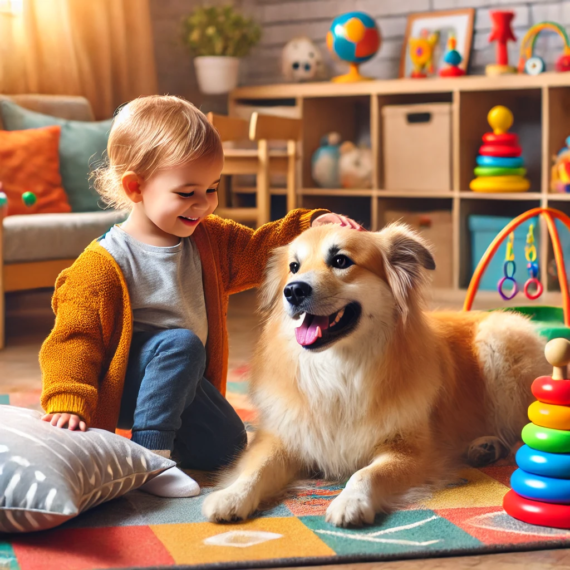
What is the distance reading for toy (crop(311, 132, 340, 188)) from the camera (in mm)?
4633

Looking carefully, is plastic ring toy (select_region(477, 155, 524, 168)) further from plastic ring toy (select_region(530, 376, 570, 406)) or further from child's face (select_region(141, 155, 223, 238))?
plastic ring toy (select_region(530, 376, 570, 406))

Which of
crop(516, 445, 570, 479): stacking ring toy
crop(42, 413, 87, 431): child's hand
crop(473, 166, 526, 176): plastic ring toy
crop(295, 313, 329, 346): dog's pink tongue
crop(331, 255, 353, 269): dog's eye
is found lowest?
crop(516, 445, 570, 479): stacking ring toy

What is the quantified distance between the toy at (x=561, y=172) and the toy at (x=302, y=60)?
1494 millimetres

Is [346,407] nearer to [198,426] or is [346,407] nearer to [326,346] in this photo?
[326,346]

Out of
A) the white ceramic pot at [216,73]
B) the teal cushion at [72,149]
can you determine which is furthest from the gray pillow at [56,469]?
the white ceramic pot at [216,73]

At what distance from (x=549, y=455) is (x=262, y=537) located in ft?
1.68

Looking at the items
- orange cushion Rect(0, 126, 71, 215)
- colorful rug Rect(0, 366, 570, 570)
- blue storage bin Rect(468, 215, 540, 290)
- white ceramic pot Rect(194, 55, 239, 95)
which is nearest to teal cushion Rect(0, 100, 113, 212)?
orange cushion Rect(0, 126, 71, 215)

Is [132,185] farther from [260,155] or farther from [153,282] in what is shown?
[260,155]

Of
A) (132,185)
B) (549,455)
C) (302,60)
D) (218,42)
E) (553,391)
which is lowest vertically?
(549,455)

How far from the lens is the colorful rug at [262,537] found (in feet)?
4.26

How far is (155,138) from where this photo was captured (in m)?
1.69

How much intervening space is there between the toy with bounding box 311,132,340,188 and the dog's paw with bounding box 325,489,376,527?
3322 mm

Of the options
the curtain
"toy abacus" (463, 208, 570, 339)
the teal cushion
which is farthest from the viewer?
the curtain

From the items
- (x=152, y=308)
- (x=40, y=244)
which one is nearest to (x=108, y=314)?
(x=152, y=308)
